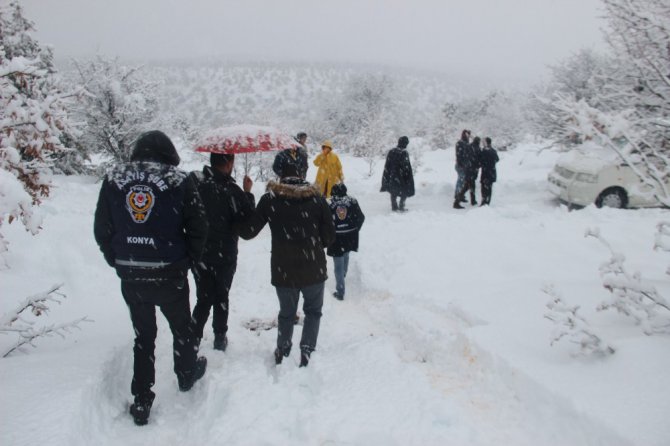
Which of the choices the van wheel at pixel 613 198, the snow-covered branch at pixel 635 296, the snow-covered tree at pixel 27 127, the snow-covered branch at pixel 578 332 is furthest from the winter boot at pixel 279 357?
the van wheel at pixel 613 198

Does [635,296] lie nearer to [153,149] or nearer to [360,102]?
[153,149]

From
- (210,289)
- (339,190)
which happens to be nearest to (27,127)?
(210,289)

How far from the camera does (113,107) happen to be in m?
13.3

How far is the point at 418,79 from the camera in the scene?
16412cm

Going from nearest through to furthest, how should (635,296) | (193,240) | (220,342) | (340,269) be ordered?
1. (193,240)
2. (635,296)
3. (220,342)
4. (340,269)

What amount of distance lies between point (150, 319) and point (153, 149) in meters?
1.32

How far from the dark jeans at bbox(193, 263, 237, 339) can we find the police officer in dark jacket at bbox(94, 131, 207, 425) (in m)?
0.67

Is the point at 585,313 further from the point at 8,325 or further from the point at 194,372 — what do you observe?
the point at 8,325

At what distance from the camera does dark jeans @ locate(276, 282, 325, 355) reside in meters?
3.93

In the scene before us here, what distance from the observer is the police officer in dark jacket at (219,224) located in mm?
3816

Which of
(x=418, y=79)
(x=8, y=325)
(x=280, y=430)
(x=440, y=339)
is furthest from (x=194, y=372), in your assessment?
(x=418, y=79)

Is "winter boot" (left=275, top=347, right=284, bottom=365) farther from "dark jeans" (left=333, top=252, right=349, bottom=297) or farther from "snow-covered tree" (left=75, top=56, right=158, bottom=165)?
"snow-covered tree" (left=75, top=56, right=158, bottom=165)

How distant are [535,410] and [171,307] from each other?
2.93 meters

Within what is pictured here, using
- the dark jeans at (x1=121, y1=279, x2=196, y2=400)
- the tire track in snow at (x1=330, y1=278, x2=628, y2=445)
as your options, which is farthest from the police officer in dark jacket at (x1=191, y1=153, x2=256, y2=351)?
the tire track in snow at (x1=330, y1=278, x2=628, y2=445)
